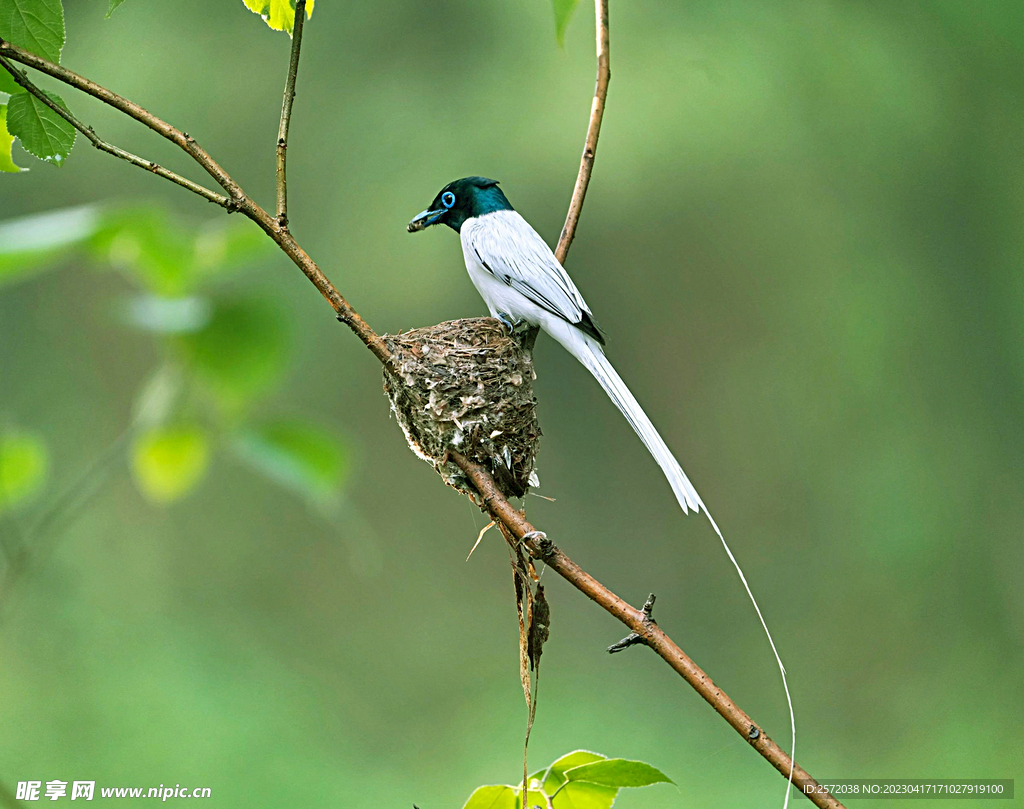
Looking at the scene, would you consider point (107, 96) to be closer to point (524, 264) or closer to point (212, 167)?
point (212, 167)

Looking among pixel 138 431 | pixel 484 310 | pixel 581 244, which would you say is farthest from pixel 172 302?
pixel 581 244

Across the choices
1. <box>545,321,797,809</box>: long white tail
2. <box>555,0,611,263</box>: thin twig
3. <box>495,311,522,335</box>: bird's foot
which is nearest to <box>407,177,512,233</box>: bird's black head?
<box>495,311,522,335</box>: bird's foot

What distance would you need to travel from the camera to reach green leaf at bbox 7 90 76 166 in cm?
58

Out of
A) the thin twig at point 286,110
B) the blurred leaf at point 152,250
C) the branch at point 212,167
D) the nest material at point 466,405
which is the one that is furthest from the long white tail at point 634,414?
the blurred leaf at point 152,250

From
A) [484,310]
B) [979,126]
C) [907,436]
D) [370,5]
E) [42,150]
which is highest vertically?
[370,5]

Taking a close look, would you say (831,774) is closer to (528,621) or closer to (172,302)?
(528,621)

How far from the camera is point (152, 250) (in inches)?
32.9

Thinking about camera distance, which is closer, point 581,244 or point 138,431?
point 138,431

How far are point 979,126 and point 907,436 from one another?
1483 mm

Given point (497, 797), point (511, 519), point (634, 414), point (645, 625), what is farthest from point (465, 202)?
point (497, 797)

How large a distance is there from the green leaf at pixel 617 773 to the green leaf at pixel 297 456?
36 cm

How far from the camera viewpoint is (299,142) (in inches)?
145

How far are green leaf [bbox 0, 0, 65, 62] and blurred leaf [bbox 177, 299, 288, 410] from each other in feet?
1.07

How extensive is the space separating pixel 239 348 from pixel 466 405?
347 mm
